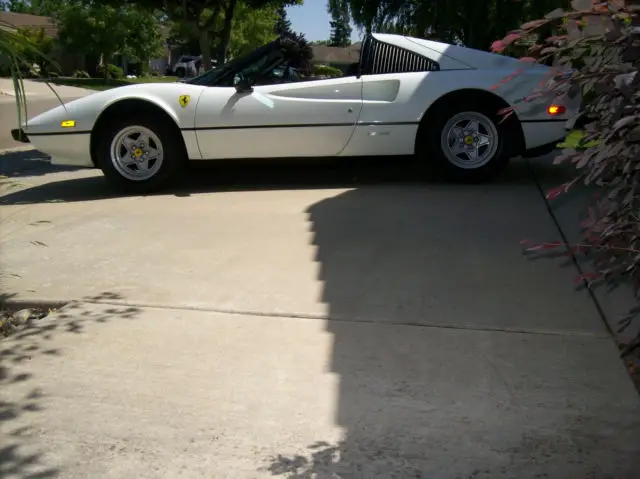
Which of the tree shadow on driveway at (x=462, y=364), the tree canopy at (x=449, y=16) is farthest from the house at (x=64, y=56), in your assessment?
the tree shadow on driveway at (x=462, y=364)

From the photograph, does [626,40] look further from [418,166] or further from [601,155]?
[418,166]

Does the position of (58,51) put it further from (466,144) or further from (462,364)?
(462,364)

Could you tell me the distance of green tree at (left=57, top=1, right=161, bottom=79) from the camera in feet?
129

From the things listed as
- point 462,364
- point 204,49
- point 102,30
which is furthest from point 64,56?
point 462,364

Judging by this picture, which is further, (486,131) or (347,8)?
(347,8)

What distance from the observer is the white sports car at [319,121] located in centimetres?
689

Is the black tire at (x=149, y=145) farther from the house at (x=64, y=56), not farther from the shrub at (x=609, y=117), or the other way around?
the house at (x=64, y=56)

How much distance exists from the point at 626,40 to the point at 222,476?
2.00m

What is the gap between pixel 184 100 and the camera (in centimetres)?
693

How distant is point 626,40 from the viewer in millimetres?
A: 2266

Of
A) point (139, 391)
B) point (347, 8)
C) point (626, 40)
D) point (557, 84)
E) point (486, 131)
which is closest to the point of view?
point (626, 40)

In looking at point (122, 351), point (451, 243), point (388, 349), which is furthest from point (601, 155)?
point (451, 243)

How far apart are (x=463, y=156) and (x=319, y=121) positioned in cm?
147

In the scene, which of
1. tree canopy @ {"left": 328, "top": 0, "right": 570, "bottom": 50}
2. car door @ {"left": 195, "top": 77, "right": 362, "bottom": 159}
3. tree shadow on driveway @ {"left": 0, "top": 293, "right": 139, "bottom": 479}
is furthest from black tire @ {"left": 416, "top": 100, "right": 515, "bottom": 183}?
tree canopy @ {"left": 328, "top": 0, "right": 570, "bottom": 50}
